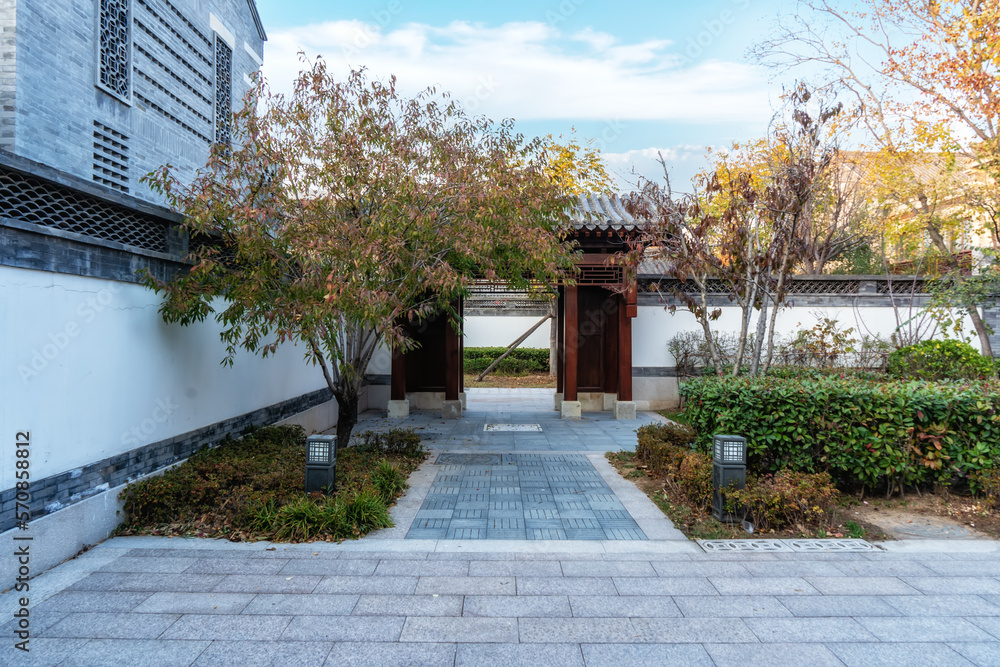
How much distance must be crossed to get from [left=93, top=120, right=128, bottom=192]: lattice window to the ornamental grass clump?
206 inches

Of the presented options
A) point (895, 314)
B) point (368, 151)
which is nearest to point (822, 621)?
point (368, 151)

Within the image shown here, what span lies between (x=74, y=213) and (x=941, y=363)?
12.2 meters

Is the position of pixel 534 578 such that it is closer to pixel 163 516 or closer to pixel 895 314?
pixel 163 516

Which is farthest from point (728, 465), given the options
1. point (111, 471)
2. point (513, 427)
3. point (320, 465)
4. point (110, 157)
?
point (110, 157)

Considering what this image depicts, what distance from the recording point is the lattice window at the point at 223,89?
11139mm

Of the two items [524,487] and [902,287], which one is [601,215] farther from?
[902,287]

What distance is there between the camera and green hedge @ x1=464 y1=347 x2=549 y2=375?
19.9 m

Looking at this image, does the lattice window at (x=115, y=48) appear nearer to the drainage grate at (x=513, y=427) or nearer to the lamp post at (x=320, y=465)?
the lamp post at (x=320, y=465)

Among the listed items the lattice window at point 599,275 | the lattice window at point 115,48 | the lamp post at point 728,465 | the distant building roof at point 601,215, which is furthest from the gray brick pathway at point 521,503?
the lattice window at point 115,48

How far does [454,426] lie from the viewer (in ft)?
34.8

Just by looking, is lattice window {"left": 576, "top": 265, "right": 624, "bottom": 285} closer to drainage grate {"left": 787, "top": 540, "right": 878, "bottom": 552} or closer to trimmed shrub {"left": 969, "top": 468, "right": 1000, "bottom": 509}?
trimmed shrub {"left": 969, "top": 468, "right": 1000, "bottom": 509}

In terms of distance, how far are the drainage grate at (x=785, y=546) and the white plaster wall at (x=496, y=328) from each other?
58.9ft

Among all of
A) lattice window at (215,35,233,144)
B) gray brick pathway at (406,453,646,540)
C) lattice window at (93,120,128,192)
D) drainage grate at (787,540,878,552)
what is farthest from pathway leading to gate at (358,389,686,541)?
lattice window at (215,35,233,144)

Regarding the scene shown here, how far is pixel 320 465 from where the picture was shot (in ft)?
17.5
